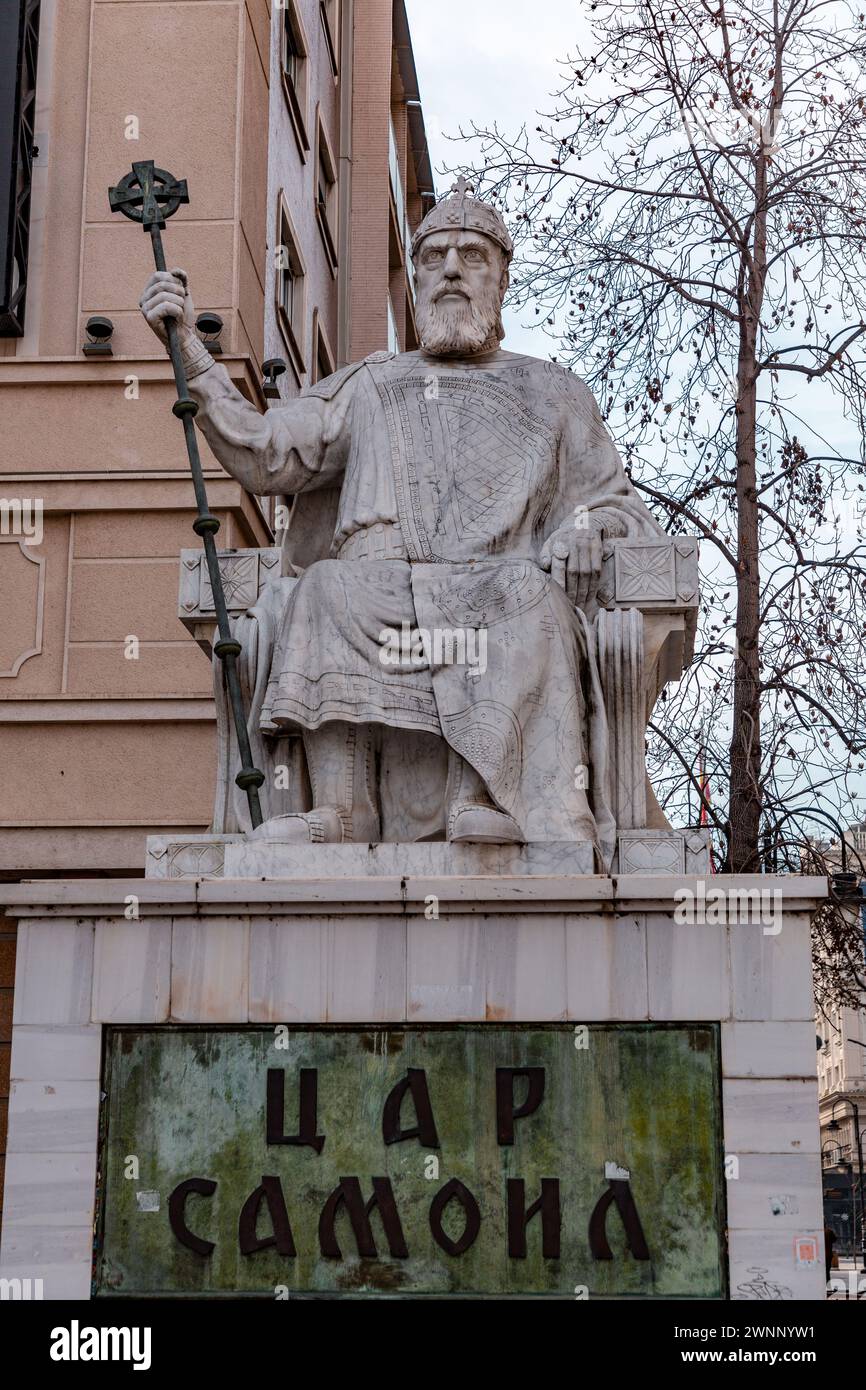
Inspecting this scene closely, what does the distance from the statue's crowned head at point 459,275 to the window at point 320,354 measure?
11387 millimetres

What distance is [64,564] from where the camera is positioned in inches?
535

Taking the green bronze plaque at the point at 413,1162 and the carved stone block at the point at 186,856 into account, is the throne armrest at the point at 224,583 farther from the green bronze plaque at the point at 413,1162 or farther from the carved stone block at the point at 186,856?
the green bronze plaque at the point at 413,1162

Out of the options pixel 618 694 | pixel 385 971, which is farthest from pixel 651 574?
pixel 385 971

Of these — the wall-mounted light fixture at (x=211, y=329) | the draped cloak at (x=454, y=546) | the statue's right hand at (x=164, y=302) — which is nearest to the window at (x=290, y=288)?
the wall-mounted light fixture at (x=211, y=329)

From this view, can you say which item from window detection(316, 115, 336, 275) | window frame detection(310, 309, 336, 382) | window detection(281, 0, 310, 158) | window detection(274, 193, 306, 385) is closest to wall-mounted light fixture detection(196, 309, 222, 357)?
window detection(274, 193, 306, 385)

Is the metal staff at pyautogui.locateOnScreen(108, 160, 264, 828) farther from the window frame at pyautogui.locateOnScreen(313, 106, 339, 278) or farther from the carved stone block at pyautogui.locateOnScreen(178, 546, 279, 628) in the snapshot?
the window frame at pyautogui.locateOnScreen(313, 106, 339, 278)

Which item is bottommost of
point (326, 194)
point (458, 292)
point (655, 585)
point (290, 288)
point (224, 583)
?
point (655, 585)

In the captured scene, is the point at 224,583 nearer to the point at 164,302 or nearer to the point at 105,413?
the point at 164,302

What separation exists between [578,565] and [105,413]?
7.32m

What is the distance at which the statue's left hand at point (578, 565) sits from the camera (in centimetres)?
701

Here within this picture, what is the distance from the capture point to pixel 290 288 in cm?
1792

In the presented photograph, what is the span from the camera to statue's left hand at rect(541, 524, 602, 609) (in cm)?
701
